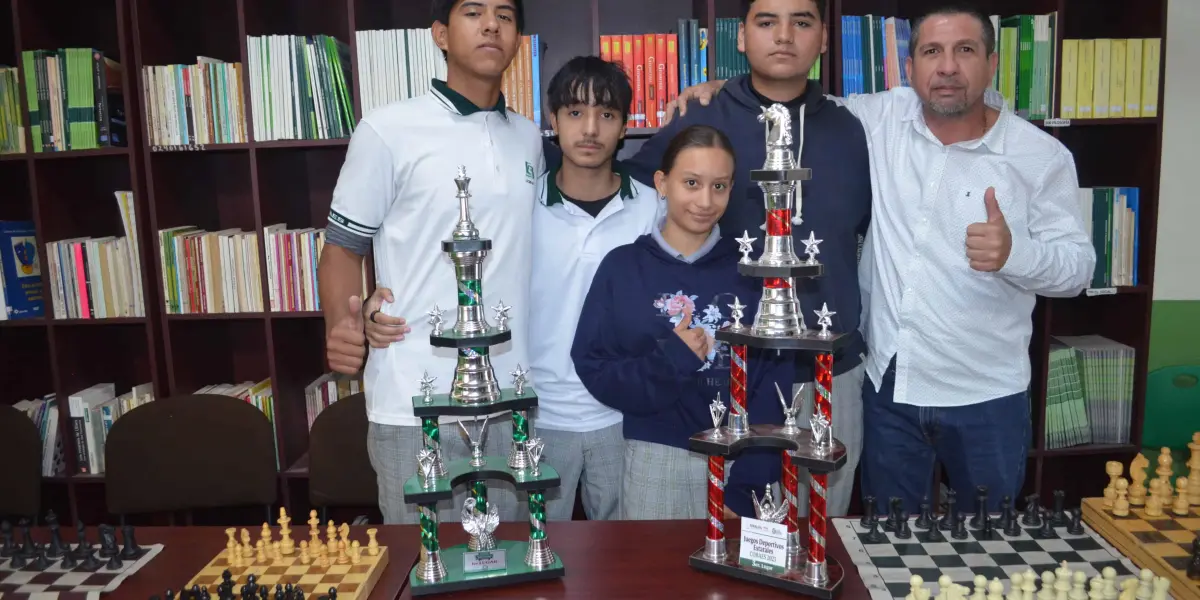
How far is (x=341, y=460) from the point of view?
2.65 m

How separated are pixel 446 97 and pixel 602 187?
0.46 metres

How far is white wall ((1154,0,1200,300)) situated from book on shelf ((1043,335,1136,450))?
0.62m

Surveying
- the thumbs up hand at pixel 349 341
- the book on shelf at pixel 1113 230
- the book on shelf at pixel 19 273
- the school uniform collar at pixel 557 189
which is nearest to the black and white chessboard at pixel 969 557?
the school uniform collar at pixel 557 189

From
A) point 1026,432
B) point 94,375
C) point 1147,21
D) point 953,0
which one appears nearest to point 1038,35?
point 1147,21

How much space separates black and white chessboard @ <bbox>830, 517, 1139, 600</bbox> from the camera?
56.3 inches

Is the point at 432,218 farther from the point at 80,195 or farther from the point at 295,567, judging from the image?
the point at 80,195

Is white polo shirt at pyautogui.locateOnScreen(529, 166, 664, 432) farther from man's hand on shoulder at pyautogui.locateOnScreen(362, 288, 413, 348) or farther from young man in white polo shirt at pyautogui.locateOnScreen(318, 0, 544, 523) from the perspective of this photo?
man's hand on shoulder at pyautogui.locateOnScreen(362, 288, 413, 348)

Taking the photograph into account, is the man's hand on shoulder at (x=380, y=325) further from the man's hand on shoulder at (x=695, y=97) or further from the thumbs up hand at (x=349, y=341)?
the man's hand on shoulder at (x=695, y=97)

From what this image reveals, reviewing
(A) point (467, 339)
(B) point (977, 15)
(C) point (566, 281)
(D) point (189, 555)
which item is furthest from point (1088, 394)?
(D) point (189, 555)

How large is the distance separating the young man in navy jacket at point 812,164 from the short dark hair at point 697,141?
0.61 feet

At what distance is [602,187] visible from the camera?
2.14 meters

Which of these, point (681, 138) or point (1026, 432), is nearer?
point (681, 138)

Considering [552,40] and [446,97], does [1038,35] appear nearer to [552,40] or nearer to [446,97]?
[552,40]

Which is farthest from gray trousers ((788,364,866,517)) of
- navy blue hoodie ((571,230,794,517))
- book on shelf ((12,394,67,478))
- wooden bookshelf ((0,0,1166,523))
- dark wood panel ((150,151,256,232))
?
book on shelf ((12,394,67,478))
